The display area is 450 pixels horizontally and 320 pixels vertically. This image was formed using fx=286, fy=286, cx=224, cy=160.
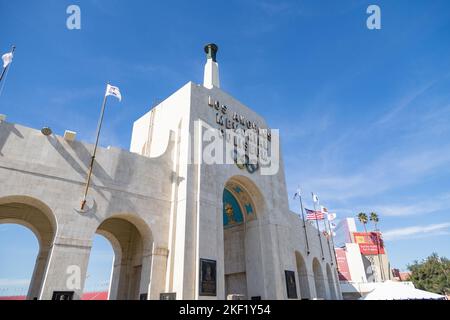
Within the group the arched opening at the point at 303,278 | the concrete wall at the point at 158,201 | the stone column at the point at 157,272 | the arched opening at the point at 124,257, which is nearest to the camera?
the concrete wall at the point at 158,201

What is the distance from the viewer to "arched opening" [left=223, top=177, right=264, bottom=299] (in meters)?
24.6

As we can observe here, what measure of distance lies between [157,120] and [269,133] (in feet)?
40.4

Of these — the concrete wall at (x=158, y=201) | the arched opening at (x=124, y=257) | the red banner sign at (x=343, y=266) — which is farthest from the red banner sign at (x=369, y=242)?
the arched opening at (x=124, y=257)

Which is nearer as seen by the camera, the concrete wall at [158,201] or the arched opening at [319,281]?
the concrete wall at [158,201]

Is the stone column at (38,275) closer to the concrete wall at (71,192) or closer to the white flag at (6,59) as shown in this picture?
the concrete wall at (71,192)

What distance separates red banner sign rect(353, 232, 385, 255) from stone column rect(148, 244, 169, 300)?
196 feet

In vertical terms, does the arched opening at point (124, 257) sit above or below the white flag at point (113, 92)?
below

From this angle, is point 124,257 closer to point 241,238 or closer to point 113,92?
point 241,238

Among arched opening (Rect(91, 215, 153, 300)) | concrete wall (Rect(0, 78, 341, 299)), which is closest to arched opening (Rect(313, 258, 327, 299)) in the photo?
concrete wall (Rect(0, 78, 341, 299))

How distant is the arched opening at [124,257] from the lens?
20797 millimetres

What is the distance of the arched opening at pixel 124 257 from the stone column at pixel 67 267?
4.93 metres

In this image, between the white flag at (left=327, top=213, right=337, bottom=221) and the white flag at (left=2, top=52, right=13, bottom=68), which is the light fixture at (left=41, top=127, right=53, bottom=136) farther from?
the white flag at (left=327, top=213, right=337, bottom=221)

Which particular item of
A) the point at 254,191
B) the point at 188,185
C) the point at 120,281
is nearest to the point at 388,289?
the point at 254,191
